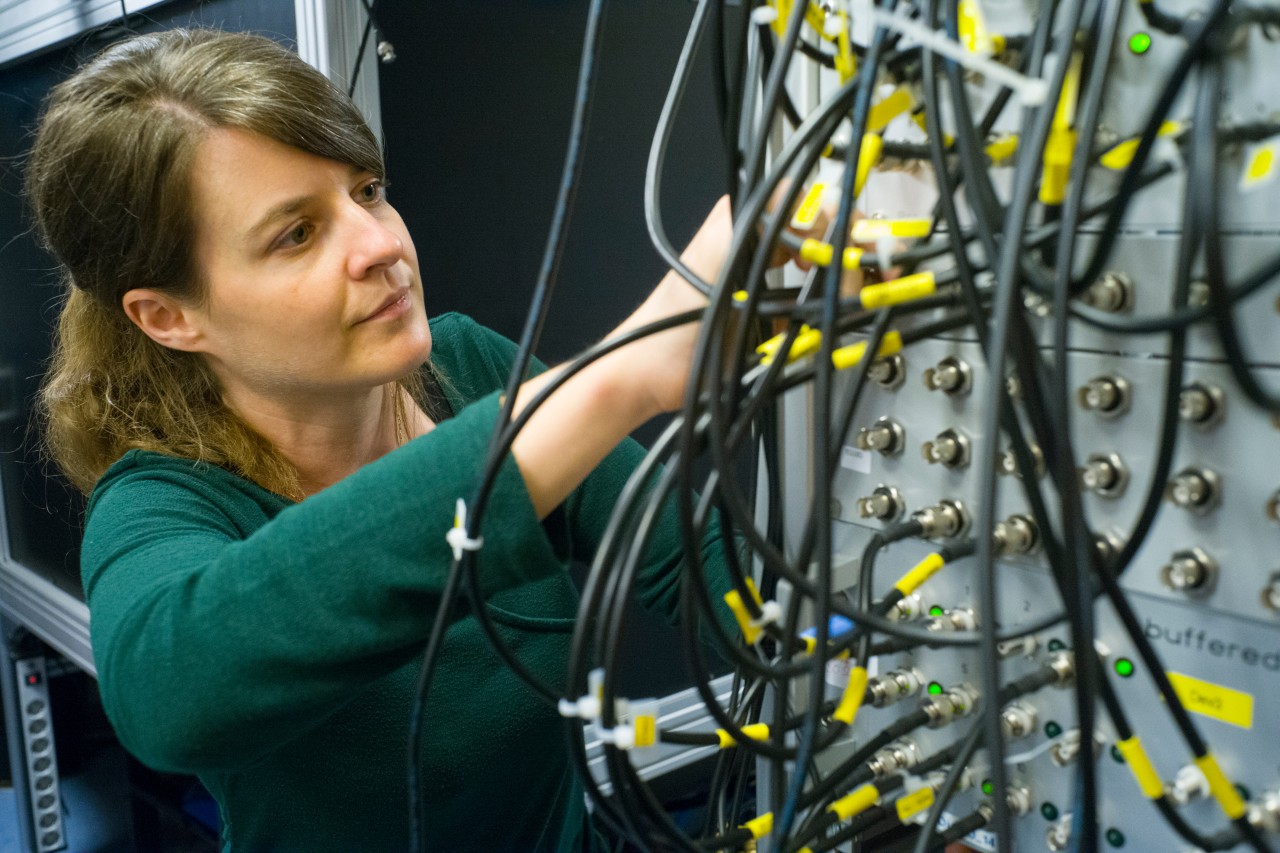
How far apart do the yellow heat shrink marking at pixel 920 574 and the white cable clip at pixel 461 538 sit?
0.66ft

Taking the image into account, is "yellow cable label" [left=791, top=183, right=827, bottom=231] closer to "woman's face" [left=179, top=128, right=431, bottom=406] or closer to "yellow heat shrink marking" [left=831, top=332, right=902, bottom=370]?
"yellow heat shrink marking" [left=831, top=332, right=902, bottom=370]

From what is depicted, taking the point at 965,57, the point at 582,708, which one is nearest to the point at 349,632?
the point at 582,708

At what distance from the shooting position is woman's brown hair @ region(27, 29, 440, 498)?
842mm

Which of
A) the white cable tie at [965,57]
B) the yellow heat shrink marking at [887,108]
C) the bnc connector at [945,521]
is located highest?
the white cable tie at [965,57]

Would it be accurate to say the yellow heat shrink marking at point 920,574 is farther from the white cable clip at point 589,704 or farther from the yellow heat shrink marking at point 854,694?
the white cable clip at point 589,704

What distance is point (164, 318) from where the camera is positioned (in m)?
0.94

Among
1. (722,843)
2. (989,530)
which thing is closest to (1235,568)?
(989,530)

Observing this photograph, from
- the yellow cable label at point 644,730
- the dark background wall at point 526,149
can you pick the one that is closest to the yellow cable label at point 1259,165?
the yellow cable label at point 644,730

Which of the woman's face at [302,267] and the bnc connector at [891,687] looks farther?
the woman's face at [302,267]

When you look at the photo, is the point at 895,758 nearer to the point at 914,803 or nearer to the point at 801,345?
the point at 914,803

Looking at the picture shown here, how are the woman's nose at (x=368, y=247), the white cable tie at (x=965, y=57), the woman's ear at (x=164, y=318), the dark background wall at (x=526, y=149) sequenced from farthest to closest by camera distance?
the dark background wall at (x=526, y=149) < the woman's ear at (x=164, y=318) < the woman's nose at (x=368, y=247) < the white cable tie at (x=965, y=57)

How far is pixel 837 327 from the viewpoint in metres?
0.39

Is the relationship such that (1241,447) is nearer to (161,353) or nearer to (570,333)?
(161,353)

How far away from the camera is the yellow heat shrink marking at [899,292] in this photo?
0.39 m
